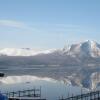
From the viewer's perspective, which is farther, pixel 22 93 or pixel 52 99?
pixel 22 93

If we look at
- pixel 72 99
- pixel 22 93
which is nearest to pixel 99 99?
pixel 72 99

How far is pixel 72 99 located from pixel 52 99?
409 inches

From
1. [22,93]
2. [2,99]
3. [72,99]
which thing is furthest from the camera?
[22,93]

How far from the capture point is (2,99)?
1891 cm

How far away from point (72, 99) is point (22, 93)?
16861 millimetres

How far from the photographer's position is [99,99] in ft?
152

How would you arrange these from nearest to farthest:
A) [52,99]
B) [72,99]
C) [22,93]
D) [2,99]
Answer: [2,99], [72,99], [52,99], [22,93]

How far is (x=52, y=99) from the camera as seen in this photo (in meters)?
53.9

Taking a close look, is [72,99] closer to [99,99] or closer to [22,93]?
[99,99]

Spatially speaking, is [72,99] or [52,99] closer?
[72,99]

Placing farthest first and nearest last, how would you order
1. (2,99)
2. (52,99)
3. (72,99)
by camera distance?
(52,99)
(72,99)
(2,99)

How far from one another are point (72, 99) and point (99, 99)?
15.1 ft

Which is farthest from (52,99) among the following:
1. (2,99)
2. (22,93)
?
(2,99)

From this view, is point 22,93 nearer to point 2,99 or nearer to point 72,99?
point 72,99
